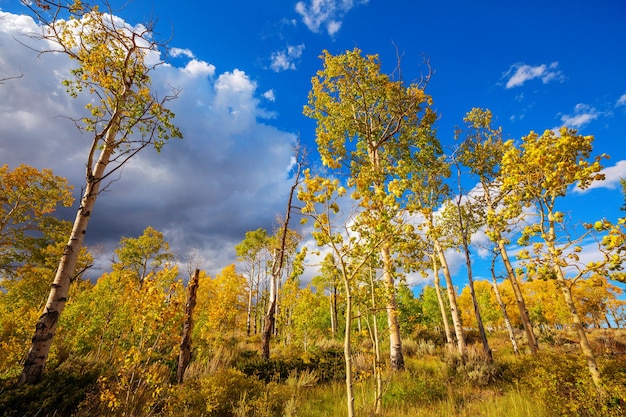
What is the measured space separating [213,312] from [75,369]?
8.03 metres

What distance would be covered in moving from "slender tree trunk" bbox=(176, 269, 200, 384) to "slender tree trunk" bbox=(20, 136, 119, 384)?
345 cm

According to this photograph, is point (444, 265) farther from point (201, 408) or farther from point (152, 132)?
point (152, 132)

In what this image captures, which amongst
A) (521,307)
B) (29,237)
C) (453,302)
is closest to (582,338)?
(453,302)

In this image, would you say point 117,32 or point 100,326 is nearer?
point 117,32

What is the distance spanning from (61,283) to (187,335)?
4.34 m

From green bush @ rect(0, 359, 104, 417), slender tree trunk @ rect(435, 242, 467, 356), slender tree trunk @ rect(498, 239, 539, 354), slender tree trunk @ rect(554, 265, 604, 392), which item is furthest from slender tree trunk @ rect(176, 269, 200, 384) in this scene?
slender tree trunk @ rect(498, 239, 539, 354)

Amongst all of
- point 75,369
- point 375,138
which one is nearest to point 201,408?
point 75,369

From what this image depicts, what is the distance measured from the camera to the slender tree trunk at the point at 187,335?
7652 millimetres

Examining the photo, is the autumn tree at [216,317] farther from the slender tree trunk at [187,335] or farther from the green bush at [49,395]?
the green bush at [49,395]

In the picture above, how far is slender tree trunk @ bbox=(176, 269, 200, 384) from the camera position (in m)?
7.65

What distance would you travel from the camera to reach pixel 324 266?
3977 millimetres

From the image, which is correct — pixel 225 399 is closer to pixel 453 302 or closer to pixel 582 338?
pixel 582 338

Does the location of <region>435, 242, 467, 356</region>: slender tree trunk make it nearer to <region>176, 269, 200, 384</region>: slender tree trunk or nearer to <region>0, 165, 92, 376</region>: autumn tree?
<region>176, 269, 200, 384</region>: slender tree trunk

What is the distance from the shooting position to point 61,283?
15.9 ft
